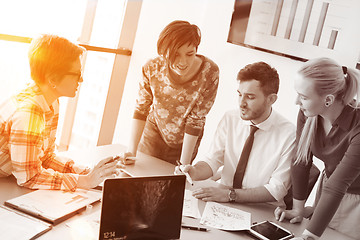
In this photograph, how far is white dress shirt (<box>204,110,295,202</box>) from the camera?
194 cm

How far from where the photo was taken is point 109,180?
119 cm

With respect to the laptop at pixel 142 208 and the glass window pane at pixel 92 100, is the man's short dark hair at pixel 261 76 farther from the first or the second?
the glass window pane at pixel 92 100

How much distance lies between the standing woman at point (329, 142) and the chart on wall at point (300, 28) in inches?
48.1

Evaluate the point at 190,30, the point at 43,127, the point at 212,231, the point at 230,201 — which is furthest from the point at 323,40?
the point at 43,127

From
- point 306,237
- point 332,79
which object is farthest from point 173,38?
point 306,237

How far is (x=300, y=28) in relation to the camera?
2920mm

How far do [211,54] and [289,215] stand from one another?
1.74m

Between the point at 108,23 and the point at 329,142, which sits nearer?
the point at 329,142

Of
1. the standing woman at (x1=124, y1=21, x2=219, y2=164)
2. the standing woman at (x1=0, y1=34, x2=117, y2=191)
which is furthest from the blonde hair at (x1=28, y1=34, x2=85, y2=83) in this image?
the standing woman at (x1=124, y1=21, x2=219, y2=164)

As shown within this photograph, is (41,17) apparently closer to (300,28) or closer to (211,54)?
(211,54)

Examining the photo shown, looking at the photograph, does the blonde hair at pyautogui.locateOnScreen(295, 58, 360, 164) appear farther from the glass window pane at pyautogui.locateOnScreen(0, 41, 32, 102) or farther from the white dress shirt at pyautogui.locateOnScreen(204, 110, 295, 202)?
the glass window pane at pyautogui.locateOnScreen(0, 41, 32, 102)

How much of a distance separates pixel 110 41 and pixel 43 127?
205cm

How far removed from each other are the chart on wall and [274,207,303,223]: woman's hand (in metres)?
1.47

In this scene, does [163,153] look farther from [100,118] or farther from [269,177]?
[100,118]
